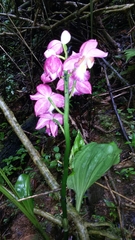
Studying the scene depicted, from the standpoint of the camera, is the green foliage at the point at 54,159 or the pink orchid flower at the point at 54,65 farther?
the green foliage at the point at 54,159

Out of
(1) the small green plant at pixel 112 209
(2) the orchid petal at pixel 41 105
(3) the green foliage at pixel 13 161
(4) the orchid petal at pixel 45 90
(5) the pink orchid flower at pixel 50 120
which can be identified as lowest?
(1) the small green plant at pixel 112 209

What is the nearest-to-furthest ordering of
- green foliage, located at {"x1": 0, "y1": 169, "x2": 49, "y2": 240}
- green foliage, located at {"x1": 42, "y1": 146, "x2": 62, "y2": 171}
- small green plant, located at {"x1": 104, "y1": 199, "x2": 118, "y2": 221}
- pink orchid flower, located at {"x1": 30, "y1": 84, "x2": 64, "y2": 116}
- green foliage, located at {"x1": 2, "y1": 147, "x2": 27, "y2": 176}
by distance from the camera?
1. pink orchid flower, located at {"x1": 30, "y1": 84, "x2": 64, "y2": 116}
2. green foliage, located at {"x1": 0, "y1": 169, "x2": 49, "y2": 240}
3. small green plant, located at {"x1": 104, "y1": 199, "x2": 118, "y2": 221}
4. green foliage, located at {"x1": 42, "y1": 146, "x2": 62, "y2": 171}
5. green foliage, located at {"x1": 2, "y1": 147, "x2": 27, "y2": 176}

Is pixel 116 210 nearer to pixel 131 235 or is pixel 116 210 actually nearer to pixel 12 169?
pixel 131 235

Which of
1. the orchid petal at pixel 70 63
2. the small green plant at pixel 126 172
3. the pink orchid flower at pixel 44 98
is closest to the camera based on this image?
the orchid petal at pixel 70 63

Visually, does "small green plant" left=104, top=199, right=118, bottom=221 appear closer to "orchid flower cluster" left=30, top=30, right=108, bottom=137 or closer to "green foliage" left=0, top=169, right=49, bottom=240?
"green foliage" left=0, top=169, right=49, bottom=240

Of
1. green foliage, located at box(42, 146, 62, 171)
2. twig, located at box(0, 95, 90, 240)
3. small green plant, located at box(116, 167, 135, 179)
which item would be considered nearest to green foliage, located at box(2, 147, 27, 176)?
green foliage, located at box(42, 146, 62, 171)

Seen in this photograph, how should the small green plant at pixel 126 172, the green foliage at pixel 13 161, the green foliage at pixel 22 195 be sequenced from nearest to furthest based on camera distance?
the green foliage at pixel 22 195, the small green plant at pixel 126 172, the green foliage at pixel 13 161

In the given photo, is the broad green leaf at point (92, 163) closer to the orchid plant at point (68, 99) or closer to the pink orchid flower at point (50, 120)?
the orchid plant at point (68, 99)

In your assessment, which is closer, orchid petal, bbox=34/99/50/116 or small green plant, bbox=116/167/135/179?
orchid petal, bbox=34/99/50/116

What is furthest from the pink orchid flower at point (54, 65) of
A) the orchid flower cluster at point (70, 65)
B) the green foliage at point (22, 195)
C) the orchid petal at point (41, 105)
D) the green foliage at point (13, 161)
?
the green foliage at point (13, 161)

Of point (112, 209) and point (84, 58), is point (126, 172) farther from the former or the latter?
point (84, 58)
